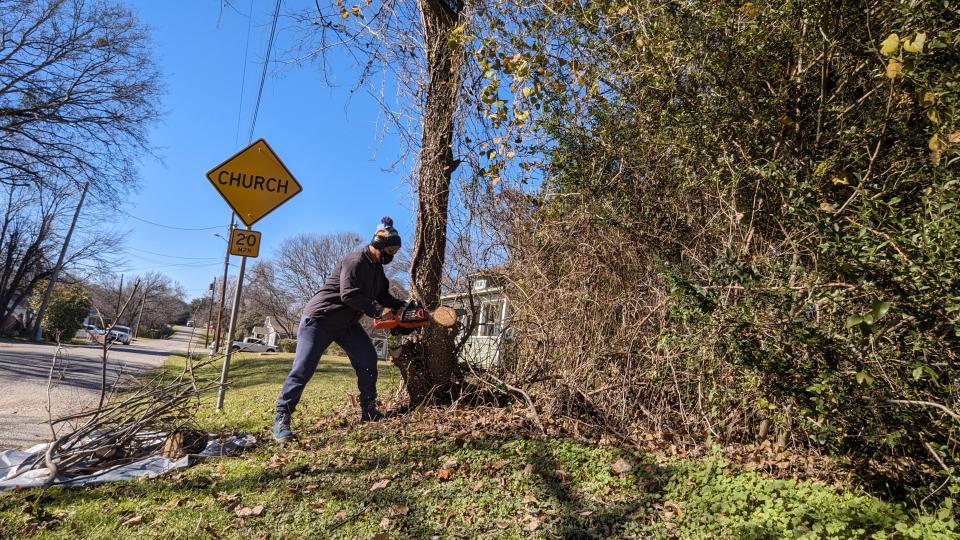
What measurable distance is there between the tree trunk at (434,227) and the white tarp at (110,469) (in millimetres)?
1556

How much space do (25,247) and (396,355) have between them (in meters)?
44.6

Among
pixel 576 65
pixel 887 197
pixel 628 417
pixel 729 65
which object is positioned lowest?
pixel 628 417

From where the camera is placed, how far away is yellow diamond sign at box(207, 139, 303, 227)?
628cm

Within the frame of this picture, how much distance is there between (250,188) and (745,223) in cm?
515

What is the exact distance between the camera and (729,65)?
3902mm

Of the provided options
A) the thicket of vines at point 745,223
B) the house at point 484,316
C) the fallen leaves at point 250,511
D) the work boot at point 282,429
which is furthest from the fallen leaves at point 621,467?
the work boot at point 282,429

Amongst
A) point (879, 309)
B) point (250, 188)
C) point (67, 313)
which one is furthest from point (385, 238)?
point (67, 313)

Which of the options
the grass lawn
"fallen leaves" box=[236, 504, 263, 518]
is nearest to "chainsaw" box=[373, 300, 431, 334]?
the grass lawn

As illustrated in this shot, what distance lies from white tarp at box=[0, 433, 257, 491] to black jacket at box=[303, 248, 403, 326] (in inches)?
49.4

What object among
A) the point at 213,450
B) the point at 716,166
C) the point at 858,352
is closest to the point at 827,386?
the point at 858,352

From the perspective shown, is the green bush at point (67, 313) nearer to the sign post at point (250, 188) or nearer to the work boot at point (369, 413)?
the sign post at point (250, 188)

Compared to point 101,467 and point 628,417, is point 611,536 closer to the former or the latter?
point 628,417

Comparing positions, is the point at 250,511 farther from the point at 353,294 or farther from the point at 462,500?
the point at 353,294

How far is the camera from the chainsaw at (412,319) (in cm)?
482
